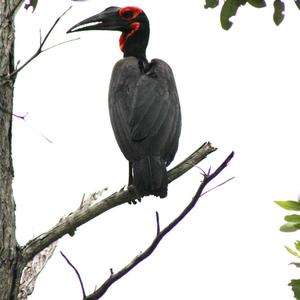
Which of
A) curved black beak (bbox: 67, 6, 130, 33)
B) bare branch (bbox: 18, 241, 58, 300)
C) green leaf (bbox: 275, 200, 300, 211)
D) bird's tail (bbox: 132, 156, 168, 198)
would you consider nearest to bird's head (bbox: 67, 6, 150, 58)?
curved black beak (bbox: 67, 6, 130, 33)

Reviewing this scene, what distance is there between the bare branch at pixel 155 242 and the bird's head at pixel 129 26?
10.8ft

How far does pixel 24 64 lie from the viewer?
133 inches

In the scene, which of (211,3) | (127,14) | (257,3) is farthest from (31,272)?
(127,14)

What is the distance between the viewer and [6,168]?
3.76 meters

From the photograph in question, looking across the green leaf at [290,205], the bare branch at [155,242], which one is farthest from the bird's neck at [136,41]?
the bare branch at [155,242]

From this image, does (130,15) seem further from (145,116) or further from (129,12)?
(145,116)

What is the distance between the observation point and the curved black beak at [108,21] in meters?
6.36

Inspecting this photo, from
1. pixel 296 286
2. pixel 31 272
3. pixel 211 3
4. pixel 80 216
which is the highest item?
pixel 211 3

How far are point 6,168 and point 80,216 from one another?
0.46 metres

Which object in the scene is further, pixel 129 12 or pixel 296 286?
pixel 129 12

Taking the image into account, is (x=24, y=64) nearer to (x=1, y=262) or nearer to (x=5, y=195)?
(x=5, y=195)

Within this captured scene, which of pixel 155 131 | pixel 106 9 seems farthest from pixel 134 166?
pixel 106 9

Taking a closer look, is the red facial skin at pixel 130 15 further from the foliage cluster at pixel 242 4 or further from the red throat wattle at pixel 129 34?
the foliage cluster at pixel 242 4

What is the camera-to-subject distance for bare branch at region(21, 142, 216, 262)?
3.53 metres
